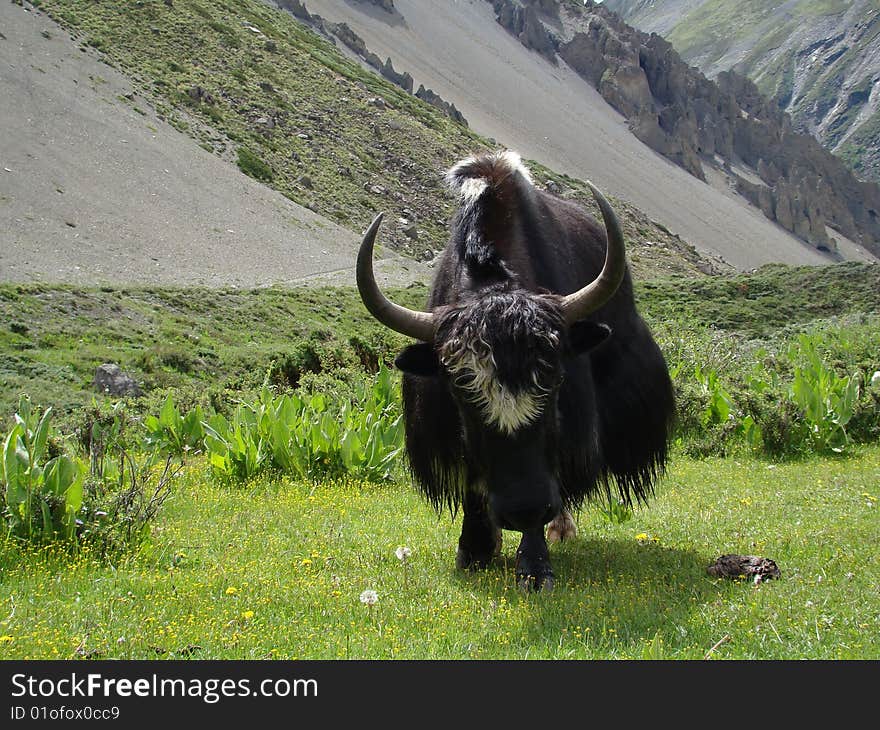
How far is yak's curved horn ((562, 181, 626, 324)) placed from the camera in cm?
467

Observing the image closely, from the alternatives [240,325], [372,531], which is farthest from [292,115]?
[372,531]

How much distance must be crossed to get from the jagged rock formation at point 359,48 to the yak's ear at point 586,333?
90426 millimetres

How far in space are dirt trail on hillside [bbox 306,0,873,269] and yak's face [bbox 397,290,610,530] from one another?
87.0 m

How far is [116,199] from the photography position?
145ft

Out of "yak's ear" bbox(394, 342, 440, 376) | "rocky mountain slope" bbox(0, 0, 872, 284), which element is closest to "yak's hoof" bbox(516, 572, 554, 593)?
"yak's ear" bbox(394, 342, 440, 376)

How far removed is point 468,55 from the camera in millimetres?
115938

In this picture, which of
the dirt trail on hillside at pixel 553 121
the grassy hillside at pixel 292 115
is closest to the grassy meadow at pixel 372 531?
the grassy hillside at pixel 292 115

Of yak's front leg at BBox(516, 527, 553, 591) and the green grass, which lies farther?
yak's front leg at BBox(516, 527, 553, 591)

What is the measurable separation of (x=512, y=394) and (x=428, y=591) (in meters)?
1.27

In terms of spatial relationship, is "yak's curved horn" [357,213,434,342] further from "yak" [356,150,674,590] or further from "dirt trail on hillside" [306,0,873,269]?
"dirt trail on hillside" [306,0,873,269]

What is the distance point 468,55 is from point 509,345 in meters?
119

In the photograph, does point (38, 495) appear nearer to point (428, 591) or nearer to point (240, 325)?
point (428, 591)

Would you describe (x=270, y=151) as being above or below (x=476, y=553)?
below

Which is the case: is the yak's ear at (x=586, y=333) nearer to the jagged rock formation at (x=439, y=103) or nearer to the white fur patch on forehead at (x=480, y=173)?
the white fur patch on forehead at (x=480, y=173)
